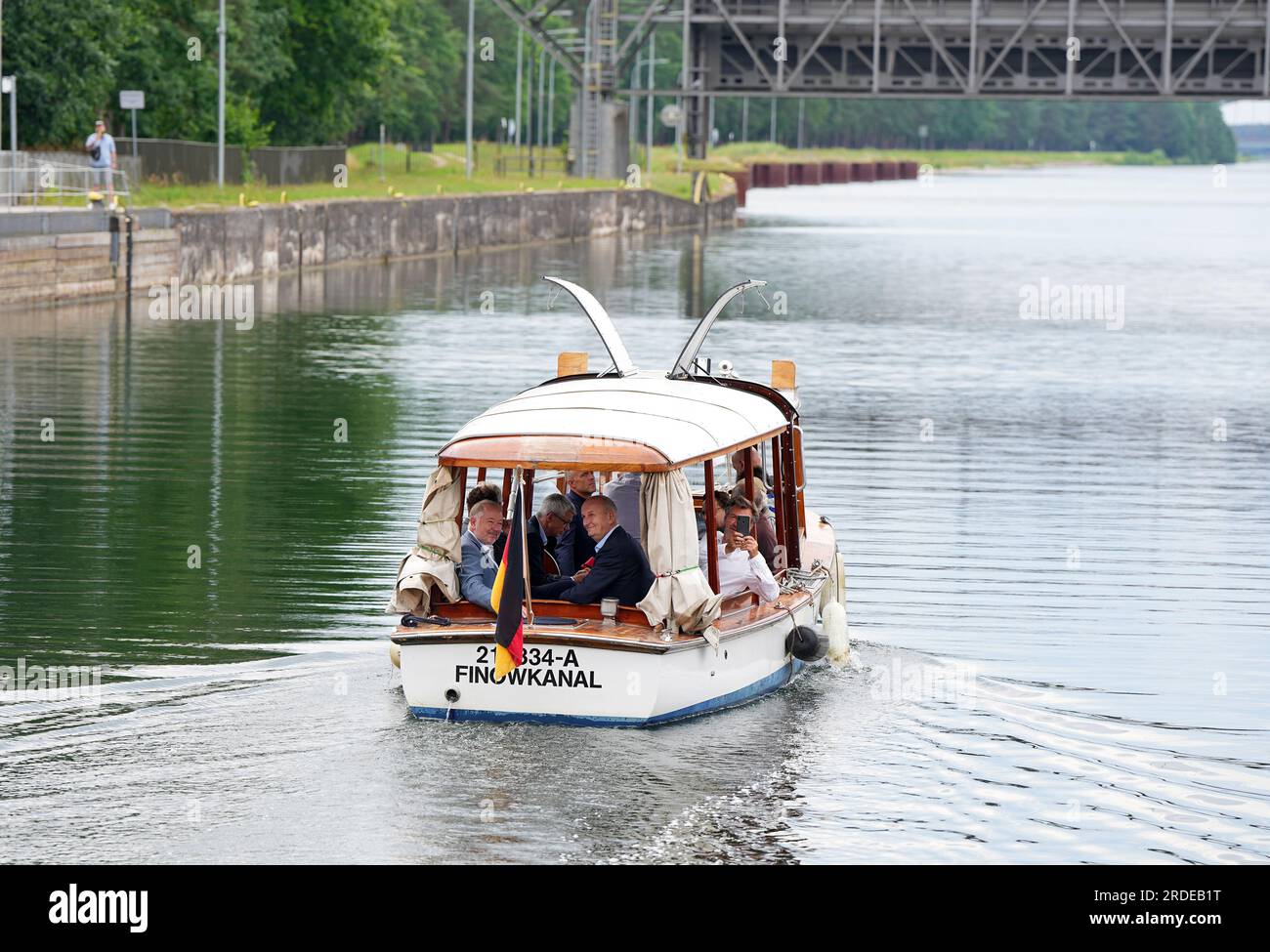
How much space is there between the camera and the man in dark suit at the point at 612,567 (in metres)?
16.4

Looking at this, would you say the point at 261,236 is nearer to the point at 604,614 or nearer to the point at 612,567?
the point at 612,567

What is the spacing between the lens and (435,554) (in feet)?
55.3

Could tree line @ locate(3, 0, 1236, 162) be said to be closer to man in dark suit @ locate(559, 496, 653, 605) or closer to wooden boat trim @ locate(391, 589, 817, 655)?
man in dark suit @ locate(559, 496, 653, 605)

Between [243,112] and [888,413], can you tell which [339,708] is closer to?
[888,413]

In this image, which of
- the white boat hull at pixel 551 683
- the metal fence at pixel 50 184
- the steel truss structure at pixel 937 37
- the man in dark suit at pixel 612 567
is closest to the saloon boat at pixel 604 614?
the white boat hull at pixel 551 683

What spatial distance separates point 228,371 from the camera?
4200cm

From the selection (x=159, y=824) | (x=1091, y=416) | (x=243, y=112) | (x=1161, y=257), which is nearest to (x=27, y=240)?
(x=1091, y=416)

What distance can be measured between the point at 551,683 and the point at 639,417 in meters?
2.28

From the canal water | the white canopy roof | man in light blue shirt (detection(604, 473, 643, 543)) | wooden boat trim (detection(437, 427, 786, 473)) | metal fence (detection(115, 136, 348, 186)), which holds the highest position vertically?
metal fence (detection(115, 136, 348, 186))

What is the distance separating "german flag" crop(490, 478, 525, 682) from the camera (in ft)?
50.8

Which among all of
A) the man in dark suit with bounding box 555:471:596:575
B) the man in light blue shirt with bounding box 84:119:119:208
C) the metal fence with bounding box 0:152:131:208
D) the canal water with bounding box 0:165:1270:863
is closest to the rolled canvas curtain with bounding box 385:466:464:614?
the canal water with bounding box 0:165:1270:863

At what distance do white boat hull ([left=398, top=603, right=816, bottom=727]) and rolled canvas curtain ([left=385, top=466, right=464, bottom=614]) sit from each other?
530 mm
